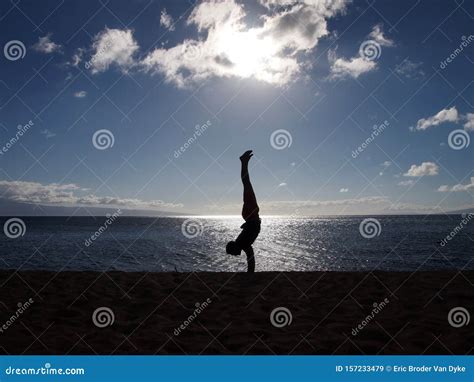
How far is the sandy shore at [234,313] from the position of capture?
15.0 ft

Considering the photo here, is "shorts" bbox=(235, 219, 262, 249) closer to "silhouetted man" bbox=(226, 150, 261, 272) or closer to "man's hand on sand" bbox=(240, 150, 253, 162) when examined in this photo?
"silhouetted man" bbox=(226, 150, 261, 272)

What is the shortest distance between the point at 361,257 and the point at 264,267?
525 inches

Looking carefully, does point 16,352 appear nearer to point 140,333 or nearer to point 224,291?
point 140,333

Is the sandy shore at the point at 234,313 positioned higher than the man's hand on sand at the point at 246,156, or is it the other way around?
the man's hand on sand at the point at 246,156

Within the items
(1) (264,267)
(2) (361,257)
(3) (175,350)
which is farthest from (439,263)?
(3) (175,350)

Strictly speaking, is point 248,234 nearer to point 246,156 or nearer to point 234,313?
point 246,156

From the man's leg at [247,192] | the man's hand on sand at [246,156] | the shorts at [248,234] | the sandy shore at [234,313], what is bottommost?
the sandy shore at [234,313]

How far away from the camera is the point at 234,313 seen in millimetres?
5996

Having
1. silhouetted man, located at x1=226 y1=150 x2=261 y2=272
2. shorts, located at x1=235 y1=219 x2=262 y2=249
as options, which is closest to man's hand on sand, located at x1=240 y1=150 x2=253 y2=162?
Answer: silhouetted man, located at x1=226 y1=150 x2=261 y2=272

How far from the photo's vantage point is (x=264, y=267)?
2706 cm

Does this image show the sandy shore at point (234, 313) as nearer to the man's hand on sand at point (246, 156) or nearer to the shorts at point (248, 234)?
the shorts at point (248, 234)

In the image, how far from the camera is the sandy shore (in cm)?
456

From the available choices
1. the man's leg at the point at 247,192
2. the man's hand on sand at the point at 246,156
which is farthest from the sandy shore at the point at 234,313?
the man's hand on sand at the point at 246,156

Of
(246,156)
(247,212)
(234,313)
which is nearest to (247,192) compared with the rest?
(247,212)
